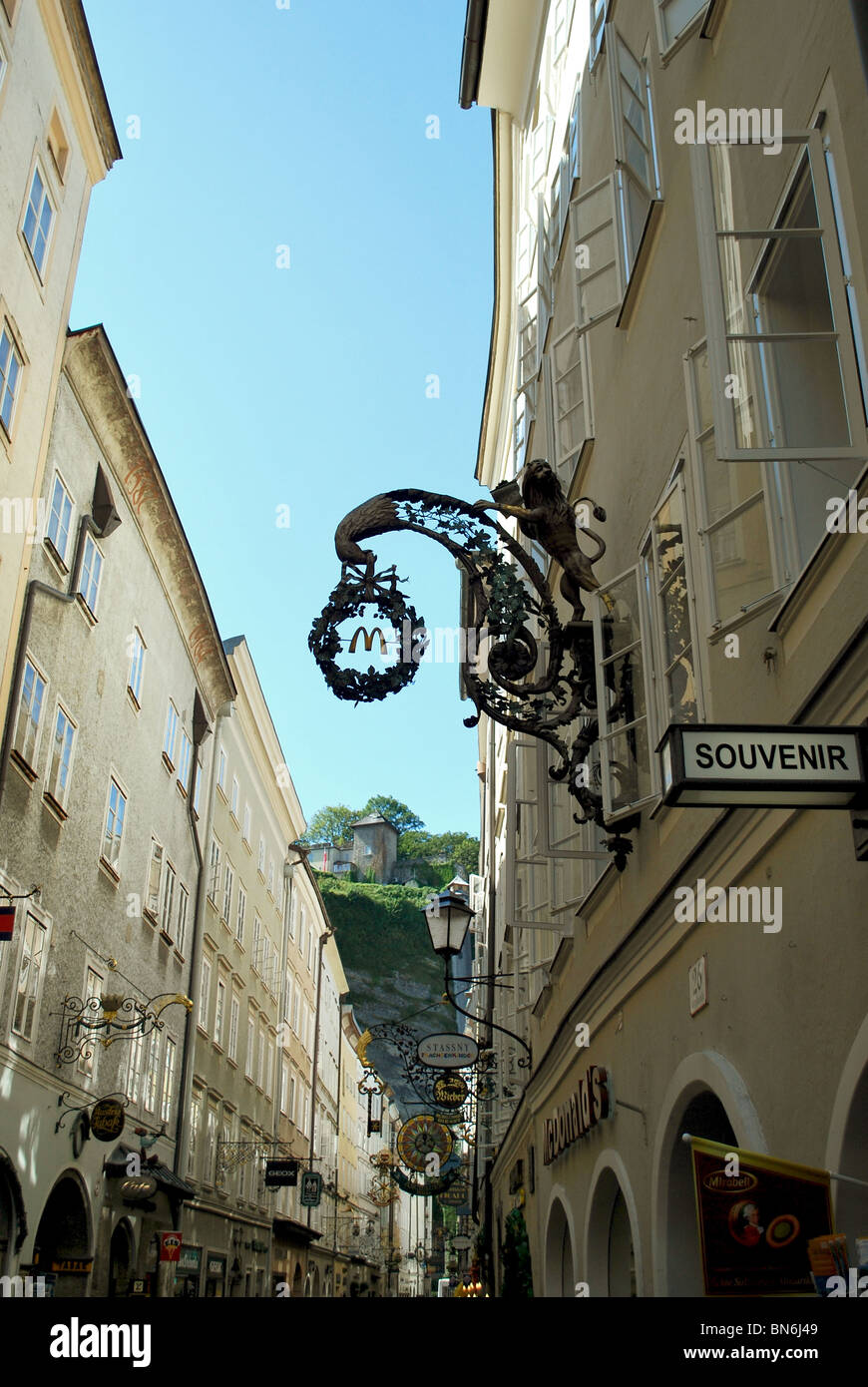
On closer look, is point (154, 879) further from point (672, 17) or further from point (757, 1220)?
point (757, 1220)

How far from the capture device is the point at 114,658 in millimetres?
20609

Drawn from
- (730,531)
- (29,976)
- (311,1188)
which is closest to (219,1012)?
(311,1188)

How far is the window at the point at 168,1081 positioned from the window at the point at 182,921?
209 cm

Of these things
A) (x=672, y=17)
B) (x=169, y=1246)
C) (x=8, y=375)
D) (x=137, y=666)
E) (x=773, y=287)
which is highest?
(x=8, y=375)

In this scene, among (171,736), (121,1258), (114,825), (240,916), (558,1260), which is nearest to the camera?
(558,1260)

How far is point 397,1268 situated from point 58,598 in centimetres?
5807

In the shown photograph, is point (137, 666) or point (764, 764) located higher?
point (137, 666)

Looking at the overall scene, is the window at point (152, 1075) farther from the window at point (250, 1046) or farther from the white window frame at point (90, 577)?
the window at point (250, 1046)

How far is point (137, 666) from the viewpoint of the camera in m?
22.4

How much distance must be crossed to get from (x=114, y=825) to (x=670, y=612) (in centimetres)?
1516

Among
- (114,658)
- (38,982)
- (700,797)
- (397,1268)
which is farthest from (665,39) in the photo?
(397,1268)

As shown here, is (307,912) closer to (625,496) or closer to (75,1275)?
(75,1275)

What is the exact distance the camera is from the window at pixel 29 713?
15.9 m

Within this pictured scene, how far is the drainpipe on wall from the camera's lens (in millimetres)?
24344
